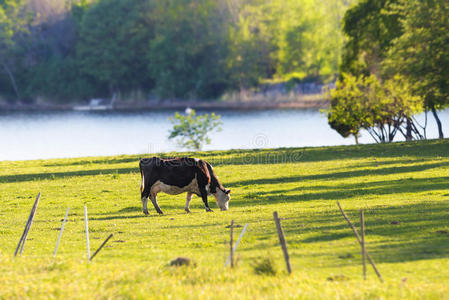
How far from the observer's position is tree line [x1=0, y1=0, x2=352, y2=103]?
5108 inches

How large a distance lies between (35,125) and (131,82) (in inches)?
1764

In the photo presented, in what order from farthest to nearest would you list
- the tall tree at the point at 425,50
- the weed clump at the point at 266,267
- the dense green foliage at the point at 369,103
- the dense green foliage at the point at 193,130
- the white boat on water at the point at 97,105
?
the white boat on water at the point at 97,105 < the dense green foliage at the point at 193,130 < the dense green foliage at the point at 369,103 < the tall tree at the point at 425,50 < the weed clump at the point at 266,267

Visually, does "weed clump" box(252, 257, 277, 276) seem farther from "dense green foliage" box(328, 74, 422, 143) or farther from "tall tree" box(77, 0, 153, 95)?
"tall tree" box(77, 0, 153, 95)

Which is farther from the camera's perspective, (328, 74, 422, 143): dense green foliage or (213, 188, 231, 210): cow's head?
(328, 74, 422, 143): dense green foliage

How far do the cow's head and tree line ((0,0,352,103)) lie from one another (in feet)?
342

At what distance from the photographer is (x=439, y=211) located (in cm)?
2155

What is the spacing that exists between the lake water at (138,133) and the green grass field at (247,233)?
26615 millimetres

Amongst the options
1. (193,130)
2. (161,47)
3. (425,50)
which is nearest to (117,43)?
(161,47)

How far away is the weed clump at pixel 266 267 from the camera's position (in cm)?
1364

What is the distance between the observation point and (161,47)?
13612 centimetres

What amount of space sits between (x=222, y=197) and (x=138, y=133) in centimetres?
6381

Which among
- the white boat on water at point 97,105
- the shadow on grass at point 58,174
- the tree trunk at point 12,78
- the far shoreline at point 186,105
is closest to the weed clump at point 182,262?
the shadow on grass at point 58,174

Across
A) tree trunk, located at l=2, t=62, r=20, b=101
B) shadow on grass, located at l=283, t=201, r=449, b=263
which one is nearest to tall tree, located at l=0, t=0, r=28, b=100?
tree trunk, located at l=2, t=62, r=20, b=101

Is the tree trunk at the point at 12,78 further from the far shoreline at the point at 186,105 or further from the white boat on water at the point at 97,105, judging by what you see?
the white boat on water at the point at 97,105
